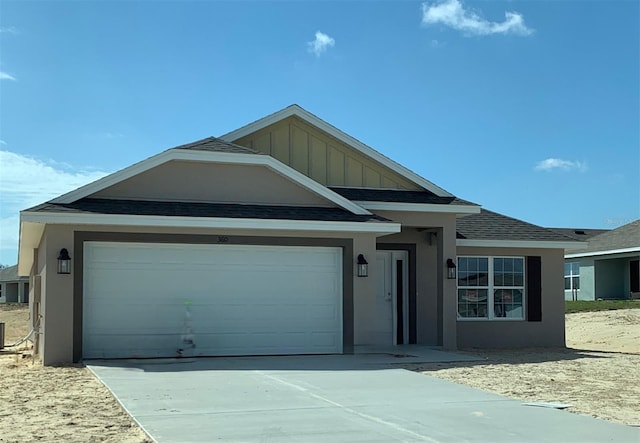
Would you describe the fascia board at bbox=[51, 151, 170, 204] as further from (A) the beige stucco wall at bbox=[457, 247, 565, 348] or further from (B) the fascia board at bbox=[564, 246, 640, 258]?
(B) the fascia board at bbox=[564, 246, 640, 258]

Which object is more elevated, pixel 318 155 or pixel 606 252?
pixel 318 155

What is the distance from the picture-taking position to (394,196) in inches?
719

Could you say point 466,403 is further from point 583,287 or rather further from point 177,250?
point 583,287

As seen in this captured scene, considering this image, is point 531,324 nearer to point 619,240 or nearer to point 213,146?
point 213,146

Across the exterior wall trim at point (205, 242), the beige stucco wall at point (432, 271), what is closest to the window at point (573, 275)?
the beige stucco wall at point (432, 271)

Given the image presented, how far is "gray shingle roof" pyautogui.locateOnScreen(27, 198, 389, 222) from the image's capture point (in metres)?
14.3

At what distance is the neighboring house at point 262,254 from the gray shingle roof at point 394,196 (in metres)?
0.07

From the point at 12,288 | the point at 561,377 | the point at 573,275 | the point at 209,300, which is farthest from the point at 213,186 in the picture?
the point at 12,288

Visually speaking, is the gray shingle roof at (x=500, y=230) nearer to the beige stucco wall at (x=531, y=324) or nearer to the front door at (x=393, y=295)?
the beige stucco wall at (x=531, y=324)

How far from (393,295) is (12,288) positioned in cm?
5573

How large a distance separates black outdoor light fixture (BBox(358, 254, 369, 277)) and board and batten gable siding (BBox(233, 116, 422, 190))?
3.04 metres

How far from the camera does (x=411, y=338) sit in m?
18.8

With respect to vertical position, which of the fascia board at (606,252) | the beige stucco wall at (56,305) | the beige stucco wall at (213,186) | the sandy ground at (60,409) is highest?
the beige stucco wall at (213,186)

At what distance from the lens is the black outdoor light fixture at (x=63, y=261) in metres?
14.0
